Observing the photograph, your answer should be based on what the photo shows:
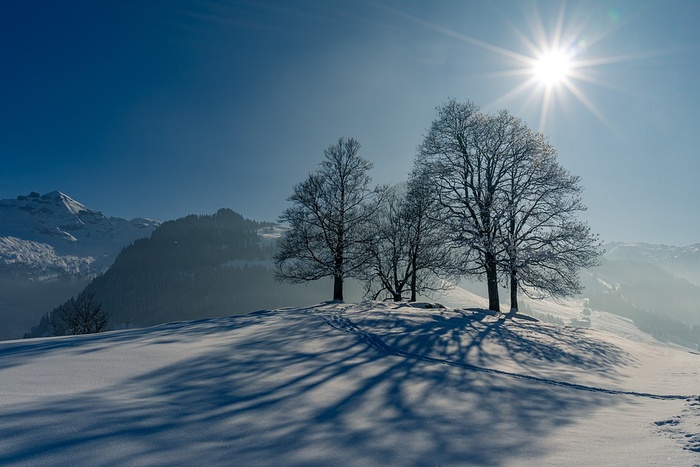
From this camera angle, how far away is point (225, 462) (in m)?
2.96

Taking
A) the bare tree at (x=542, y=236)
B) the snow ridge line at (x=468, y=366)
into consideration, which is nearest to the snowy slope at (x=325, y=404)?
the snow ridge line at (x=468, y=366)

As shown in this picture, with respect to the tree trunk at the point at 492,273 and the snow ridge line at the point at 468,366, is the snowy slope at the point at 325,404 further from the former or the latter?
the tree trunk at the point at 492,273

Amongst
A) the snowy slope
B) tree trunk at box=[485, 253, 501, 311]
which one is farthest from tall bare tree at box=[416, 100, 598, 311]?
the snowy slope

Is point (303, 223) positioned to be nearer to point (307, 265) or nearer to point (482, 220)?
point (307, 265)

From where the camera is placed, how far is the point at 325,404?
15.7 ft

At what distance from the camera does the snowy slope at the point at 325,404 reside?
3232 millimetres

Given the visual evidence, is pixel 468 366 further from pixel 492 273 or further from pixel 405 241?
pixel 405 241

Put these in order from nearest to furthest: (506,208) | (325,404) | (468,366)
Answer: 1. (325,404)
2. (468,366)
3. (506,208)

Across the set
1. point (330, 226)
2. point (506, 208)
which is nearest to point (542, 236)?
point (506, 208)

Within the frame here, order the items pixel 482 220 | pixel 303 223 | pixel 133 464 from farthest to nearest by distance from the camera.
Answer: pixel 303 223 < pixel 482 220 < pixel 133 464

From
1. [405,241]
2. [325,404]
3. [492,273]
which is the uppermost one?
[405,241]

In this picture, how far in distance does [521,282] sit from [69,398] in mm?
20431

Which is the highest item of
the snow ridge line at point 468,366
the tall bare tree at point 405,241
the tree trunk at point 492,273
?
the tall bare tree at point 405,241

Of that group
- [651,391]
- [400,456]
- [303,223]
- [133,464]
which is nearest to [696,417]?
[651,391]
